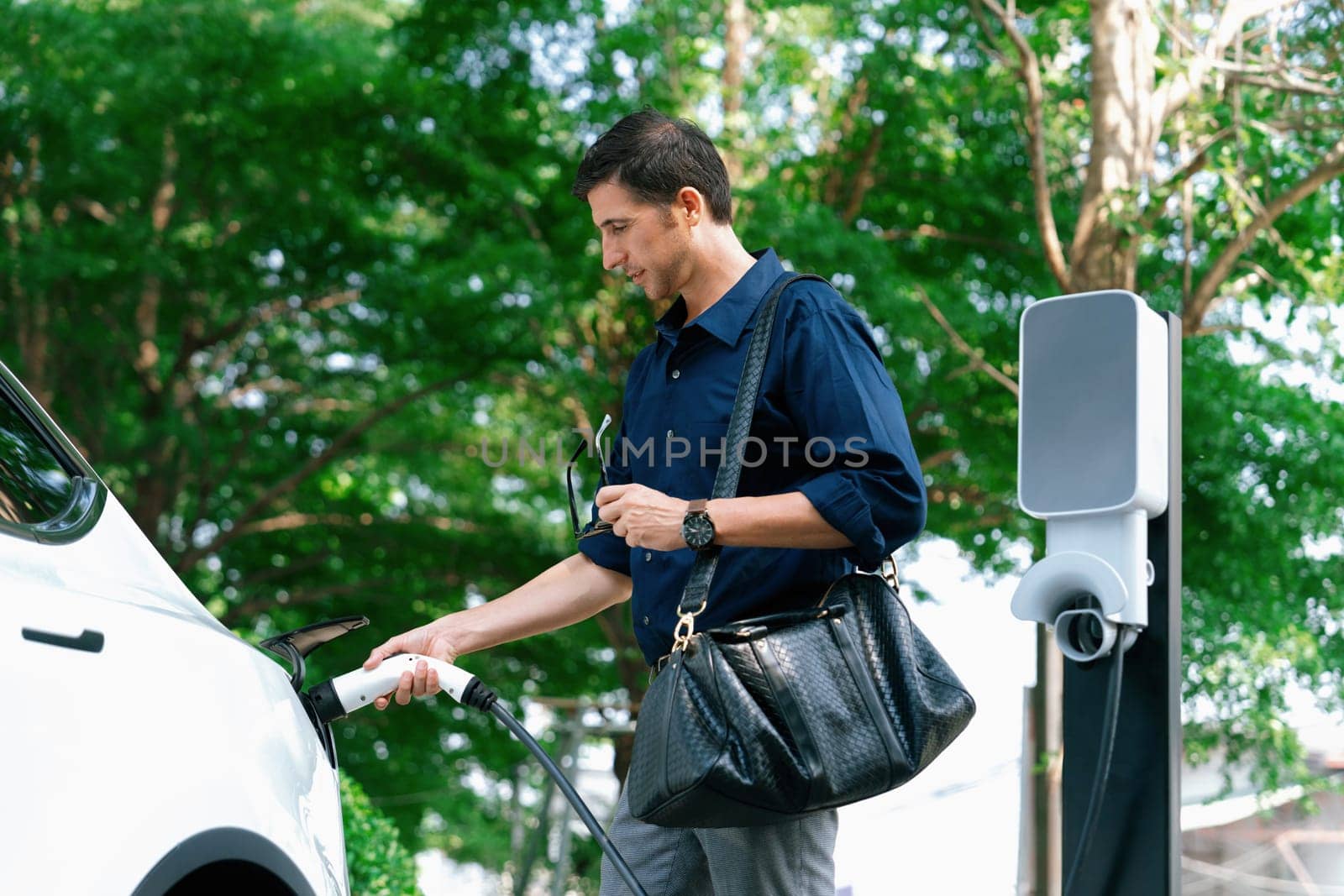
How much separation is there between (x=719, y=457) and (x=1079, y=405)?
0.69 metres

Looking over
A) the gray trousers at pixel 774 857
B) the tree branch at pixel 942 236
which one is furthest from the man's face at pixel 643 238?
the tree branch at pixel 942 236

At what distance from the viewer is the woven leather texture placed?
73.7 inches

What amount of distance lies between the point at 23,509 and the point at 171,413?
11.5 metres

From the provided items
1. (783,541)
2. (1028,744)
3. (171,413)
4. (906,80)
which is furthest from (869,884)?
(783,541)

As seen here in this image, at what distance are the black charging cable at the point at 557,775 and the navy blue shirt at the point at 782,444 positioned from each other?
23 centimetres

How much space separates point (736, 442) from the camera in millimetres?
2117

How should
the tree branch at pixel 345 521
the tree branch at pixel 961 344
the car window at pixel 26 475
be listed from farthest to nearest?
the tree branch at pixel 345 521 → the tree branch at pixel 961 344 → the car window at pixel 26 475

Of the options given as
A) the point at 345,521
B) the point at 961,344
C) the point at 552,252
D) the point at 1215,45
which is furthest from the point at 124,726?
the point at 345,521

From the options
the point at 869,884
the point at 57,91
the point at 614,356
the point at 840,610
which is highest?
the point at 57,91

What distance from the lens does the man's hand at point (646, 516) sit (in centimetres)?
204

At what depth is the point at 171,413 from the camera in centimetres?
1261

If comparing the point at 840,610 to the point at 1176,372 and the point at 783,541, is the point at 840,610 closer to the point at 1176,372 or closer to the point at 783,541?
the point at 783,541

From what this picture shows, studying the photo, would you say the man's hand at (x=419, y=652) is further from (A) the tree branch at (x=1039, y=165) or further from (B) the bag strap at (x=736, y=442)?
(A) the tree branch at (x=1039, y=165)

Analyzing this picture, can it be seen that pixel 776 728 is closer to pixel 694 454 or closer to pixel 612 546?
pixel 694 454
